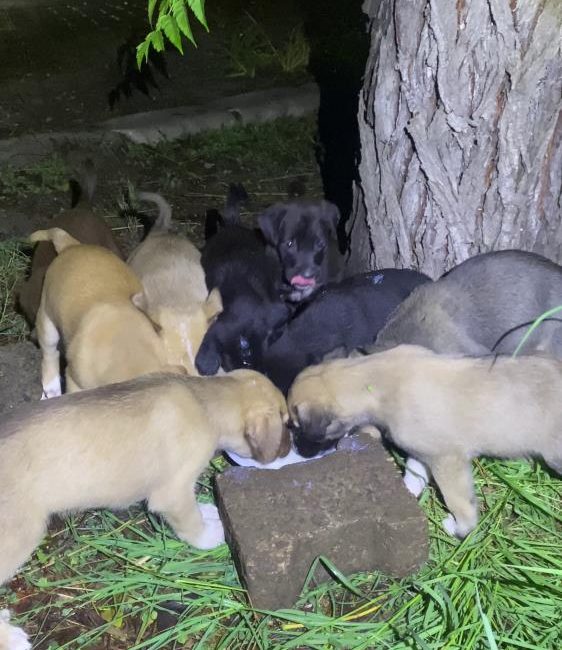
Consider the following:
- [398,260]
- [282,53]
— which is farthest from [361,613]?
[282,53]

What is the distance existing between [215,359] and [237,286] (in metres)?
0.63

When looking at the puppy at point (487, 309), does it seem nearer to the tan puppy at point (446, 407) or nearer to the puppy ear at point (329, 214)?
the tan puppy at point (446, 407)

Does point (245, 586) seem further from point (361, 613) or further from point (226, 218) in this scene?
point (226, 218)

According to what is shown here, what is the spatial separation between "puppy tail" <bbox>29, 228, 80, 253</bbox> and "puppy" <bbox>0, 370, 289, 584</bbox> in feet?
4.82

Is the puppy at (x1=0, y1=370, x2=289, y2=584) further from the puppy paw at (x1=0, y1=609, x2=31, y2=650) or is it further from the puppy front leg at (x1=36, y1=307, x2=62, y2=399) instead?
the puppy front leg at (x1=36, y1=307, x2=62, y2=399)

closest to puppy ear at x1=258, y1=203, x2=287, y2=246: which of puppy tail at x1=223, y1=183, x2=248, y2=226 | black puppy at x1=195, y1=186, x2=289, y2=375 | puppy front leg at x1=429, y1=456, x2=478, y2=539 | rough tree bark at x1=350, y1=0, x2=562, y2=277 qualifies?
black puppy at x1=195, y1=186, x2=289, y2=375

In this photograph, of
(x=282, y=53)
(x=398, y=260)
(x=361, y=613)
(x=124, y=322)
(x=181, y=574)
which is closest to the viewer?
(x=361, y=613)

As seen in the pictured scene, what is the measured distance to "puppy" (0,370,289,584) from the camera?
3.34 metres

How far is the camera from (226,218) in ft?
18.6

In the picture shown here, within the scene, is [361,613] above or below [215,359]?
below

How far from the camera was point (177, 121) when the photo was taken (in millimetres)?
7688

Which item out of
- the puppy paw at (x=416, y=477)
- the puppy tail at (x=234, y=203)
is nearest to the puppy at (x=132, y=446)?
the puppy paw at (x=416, y=477)

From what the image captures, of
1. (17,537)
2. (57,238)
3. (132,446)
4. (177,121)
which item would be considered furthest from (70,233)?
(177,121)

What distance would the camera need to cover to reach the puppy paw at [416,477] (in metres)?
4.21
